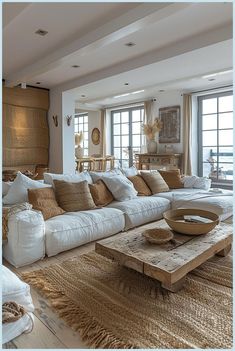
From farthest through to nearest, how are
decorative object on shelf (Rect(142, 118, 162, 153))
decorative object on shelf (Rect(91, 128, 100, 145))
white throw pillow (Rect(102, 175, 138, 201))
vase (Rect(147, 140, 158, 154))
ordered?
decorative object on shelf (Rect(91, 128, 100, 145))
vase (Rect(147, 140, 158, 154))
decorative object on shelf (Rect(142, 118, 162, 153))
white throw pillow (Rect(102, 175, 138, 201))

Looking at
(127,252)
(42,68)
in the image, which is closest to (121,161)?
(42,68)

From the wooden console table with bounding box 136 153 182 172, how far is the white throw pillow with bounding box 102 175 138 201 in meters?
3.02

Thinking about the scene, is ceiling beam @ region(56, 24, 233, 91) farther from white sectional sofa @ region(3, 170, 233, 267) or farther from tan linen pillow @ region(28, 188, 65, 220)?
tan linen pillow @ region(28, 188, 65, 220)

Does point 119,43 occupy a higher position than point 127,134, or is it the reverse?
point 119,43

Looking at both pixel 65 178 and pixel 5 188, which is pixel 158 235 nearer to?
pixel 65 178

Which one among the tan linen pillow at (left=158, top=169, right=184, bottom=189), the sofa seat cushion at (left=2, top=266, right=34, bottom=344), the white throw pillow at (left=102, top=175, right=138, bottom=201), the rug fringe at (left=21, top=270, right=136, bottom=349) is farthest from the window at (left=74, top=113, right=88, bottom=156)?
the sofa seat cushion at (left=2, top=266, right=34, bottom=344)

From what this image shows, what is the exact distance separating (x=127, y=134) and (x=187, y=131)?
2.50 m

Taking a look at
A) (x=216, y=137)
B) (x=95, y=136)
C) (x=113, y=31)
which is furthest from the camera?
(x=95, y=136)

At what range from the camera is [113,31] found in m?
3.41

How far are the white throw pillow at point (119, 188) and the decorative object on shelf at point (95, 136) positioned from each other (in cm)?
571

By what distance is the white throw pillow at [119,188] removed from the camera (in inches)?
151

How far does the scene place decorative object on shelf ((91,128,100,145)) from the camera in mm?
9492

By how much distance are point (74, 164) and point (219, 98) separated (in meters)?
3.89

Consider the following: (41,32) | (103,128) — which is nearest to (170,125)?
(103,128)
